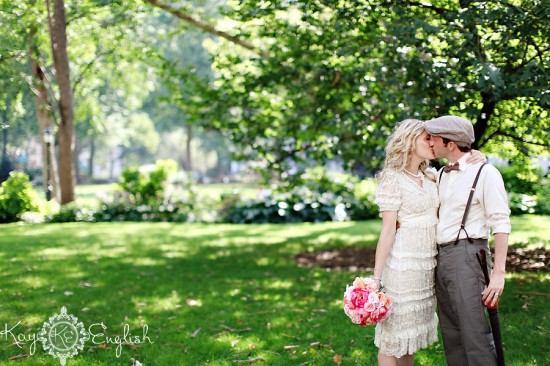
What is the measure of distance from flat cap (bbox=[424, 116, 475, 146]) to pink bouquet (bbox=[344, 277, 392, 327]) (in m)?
1.03

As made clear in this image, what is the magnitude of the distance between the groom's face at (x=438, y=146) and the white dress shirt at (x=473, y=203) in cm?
12

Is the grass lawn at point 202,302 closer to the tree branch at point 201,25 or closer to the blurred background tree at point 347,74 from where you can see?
the blurred background tree at point 347,74

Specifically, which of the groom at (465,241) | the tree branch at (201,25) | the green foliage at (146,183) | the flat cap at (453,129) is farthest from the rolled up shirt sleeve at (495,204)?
the green foliage at (146,183)

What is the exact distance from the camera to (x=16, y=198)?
16.7 metres

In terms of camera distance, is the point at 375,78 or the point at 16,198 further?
the point at 16,198

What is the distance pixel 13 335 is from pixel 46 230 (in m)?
9.74

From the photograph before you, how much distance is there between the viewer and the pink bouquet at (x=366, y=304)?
135 inches

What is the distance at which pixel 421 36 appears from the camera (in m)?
7.07

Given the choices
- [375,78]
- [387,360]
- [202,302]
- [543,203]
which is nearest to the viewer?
[387,360]

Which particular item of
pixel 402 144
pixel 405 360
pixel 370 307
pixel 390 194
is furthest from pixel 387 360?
pixel 402 144

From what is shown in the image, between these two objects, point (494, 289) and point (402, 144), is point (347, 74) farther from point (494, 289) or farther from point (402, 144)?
point (494, 289)

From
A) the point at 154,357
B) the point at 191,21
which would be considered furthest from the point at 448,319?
the point at 191,21

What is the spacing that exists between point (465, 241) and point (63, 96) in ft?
45.4

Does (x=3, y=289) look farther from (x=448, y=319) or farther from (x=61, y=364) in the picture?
(x=448, y=319)
